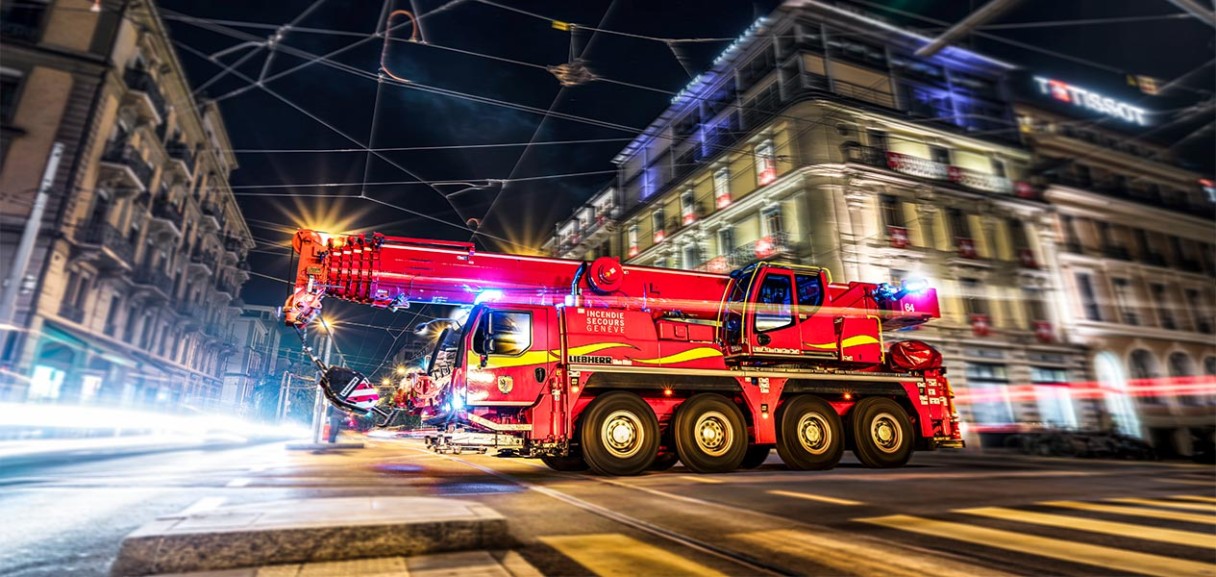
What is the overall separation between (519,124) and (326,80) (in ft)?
10.1

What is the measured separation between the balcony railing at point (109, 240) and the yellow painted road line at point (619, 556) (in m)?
10.2

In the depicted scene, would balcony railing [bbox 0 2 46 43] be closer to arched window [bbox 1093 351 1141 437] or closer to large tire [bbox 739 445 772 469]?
large tire [bbox 739 445 772 469]

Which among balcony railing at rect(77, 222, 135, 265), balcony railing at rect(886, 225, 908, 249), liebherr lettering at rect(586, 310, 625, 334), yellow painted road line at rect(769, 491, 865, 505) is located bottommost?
yellow painted road line at rect(769, 491, 865, 505)

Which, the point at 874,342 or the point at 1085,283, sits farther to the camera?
the point at 1085,283

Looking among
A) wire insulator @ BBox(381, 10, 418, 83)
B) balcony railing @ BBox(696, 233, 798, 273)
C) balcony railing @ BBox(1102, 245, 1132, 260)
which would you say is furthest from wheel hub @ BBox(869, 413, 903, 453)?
balcony railing @ BBox(1102, 245, 1132, 260)

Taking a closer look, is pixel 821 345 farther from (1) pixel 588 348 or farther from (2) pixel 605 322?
(1) pixel 588 348

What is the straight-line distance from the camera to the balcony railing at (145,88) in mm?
9773

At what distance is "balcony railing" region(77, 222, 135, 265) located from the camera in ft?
29.9

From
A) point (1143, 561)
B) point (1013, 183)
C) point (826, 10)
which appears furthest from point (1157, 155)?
point (1143, 561)

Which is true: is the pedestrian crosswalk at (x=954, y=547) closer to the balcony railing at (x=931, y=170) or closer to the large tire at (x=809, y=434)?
the large tire at (x=809, y=434)

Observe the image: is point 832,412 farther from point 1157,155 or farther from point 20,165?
point 1157,155

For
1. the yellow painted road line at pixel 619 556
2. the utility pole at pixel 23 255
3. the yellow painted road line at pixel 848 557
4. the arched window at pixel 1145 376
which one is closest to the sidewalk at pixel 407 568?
the yellow painted road line at pixel 619 556

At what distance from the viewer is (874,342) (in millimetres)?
7590

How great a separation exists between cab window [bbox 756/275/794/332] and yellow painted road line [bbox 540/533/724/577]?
12.1ft
